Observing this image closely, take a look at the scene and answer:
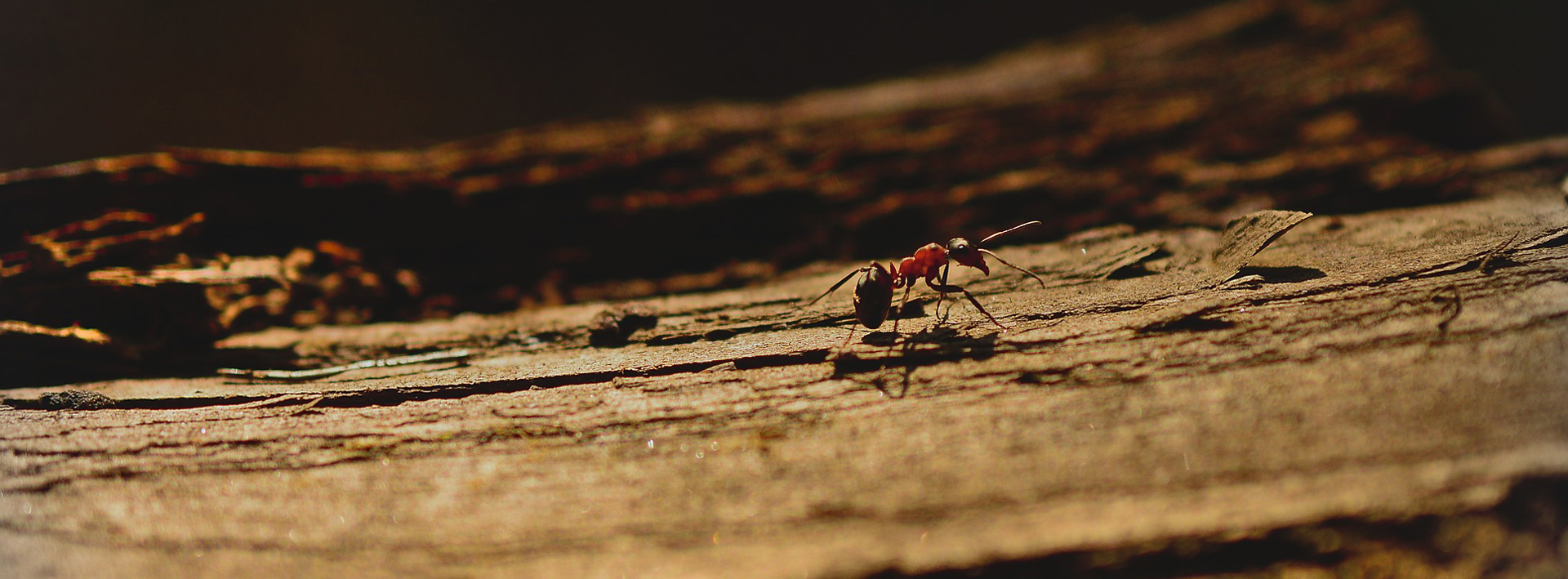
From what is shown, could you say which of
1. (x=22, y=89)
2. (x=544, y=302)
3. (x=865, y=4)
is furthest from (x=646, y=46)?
(x=544, y=302)

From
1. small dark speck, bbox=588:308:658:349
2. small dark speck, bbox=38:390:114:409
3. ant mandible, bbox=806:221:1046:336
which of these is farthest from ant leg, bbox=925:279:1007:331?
small dark speck, bbox=38:390:114:409

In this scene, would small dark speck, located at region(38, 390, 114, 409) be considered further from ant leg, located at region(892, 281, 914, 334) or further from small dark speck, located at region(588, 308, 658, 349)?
ant leg, located at region(892, 281, 914, 334)

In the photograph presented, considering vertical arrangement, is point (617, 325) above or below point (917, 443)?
above

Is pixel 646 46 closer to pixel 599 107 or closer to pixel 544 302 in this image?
pixel 599 107

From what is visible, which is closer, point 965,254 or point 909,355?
point 909,355

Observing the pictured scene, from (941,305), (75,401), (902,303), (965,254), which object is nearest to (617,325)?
(902,303)

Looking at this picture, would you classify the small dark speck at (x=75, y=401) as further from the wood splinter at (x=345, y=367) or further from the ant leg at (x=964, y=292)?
the ant leg at (x=964, y=292)

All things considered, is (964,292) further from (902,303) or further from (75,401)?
(75,401)
